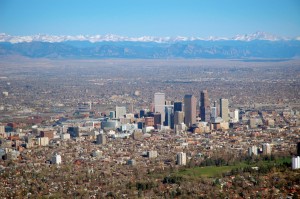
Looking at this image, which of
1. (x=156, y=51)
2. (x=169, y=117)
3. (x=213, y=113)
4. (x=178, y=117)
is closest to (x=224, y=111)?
(x=213, y=113)

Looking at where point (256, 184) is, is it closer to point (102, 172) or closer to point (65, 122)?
point (102, 172)

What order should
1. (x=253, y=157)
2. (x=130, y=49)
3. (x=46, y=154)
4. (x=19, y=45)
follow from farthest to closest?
1. (x=130, y=49)
2. (x=19, y=45)
3. (x=46, y=154)
4. (x=253, y=157)

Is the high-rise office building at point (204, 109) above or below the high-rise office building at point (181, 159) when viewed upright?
below

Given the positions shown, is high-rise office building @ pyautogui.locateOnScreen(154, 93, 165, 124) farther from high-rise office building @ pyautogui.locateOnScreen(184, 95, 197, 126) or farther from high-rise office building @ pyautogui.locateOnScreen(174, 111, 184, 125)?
high-rise office building @ pyautogui.locateOnScreen(184, 95, 197, 126)

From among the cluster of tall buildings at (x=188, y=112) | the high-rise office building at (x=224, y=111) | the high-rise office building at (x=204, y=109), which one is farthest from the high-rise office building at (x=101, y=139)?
the high-rise office building at (x=224, y=111)

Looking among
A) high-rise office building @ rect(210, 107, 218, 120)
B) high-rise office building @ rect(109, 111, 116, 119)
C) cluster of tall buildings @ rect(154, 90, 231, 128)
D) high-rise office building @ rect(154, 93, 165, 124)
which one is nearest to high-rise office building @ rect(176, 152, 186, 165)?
cluster of tall buildings @ rect(154, 90, 231, 128)

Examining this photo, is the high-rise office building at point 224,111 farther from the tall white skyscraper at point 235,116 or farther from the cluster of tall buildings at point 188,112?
the tall white skyscraper at point 235,116

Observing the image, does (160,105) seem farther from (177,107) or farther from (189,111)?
(189,111)

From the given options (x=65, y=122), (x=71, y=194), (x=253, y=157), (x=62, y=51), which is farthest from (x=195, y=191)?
(x=62, y=51)
